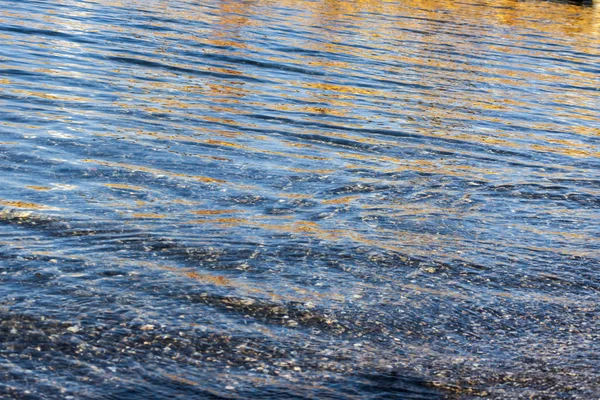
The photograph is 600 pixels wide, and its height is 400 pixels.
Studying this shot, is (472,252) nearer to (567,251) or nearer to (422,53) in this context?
(567,251)

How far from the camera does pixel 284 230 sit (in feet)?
31.1

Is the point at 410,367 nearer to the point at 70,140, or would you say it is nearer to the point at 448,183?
the point at 448,183

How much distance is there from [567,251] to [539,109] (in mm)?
9272

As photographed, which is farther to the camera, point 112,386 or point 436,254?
point 436,254

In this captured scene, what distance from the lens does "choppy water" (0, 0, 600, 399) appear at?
666 cm

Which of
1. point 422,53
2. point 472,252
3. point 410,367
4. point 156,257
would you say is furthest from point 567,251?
point 422,53

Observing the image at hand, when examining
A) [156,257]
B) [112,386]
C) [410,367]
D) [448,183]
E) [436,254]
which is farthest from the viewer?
[448,183]

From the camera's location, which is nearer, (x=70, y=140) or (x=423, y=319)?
(x=423, y=319)

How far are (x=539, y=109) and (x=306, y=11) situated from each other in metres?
14.9

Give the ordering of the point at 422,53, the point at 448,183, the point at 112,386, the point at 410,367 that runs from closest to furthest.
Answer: the point at 112,386 → the point at 410,367 → the point at 448,183 → the point at 422,53

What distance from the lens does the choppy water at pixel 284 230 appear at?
666 centimetres

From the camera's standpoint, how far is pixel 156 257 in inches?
333

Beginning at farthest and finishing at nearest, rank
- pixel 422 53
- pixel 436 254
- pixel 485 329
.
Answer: pixel 422 53 → pixel 436 254 → pixel 485 329

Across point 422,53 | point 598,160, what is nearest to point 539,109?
point 598,160
